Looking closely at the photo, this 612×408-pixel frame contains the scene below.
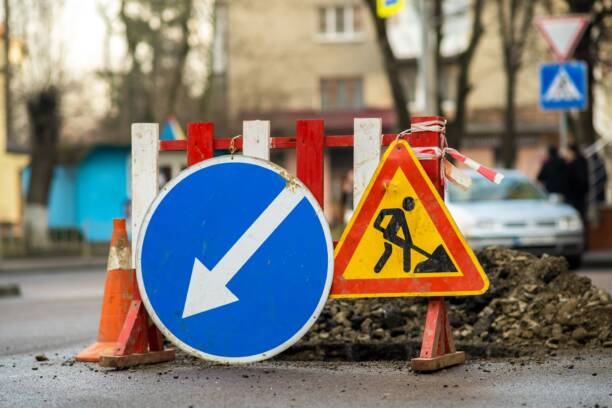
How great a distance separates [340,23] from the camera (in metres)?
60.0

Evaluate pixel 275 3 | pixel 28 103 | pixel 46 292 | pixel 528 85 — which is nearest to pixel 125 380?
pixel 46 292

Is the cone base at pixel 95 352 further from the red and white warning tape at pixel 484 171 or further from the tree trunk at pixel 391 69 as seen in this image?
the tree trunk at pixel 391 69

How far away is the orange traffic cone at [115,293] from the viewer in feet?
27.2

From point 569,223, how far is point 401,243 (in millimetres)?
12044

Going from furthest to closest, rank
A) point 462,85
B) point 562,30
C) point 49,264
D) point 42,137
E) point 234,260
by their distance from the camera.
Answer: point 42,137, point 462,85, point 49,264, point 562,30, point 234,260

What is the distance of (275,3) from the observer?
60.4m

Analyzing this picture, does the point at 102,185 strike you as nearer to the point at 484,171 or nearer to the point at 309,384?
the point at 484,171

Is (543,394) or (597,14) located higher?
(597,14)

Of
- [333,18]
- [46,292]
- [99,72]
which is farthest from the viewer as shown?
[333,18]

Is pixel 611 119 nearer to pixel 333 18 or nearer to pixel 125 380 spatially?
pixel 333 18

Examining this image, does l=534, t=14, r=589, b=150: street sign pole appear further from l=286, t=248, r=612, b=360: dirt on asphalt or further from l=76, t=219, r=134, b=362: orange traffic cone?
l=76, t=219, r=134, b=362: orange traffic cone

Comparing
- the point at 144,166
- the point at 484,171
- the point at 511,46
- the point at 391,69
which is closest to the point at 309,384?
the point at 484,171

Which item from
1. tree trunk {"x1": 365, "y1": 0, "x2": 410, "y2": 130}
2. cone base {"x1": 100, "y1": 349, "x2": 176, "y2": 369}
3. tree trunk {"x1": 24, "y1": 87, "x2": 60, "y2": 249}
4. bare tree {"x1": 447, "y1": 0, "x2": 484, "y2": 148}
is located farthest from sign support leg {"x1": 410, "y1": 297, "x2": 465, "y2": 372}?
tree trunk {"x1": 24, "y1": 87, "x2": 60, "y2": 249}

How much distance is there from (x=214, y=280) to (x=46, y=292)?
1200 cm
